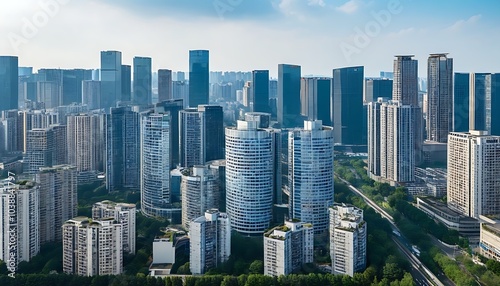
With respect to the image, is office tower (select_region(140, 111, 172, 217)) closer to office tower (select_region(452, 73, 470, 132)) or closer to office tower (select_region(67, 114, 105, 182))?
office tower (select_region(67, 114, 105, 182))

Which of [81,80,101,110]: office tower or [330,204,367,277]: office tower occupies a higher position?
[81,80,101,110]: office tower

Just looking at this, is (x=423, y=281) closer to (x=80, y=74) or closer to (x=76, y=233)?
(x=76, y=233)

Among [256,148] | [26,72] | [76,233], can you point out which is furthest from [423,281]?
[26,72]

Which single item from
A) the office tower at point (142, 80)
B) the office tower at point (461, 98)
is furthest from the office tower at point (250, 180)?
the office tower at point (461, 98)

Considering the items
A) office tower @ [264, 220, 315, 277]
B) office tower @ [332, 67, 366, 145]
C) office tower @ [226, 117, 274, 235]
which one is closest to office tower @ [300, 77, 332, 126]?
office tower @ [332, 67, 366, 145]

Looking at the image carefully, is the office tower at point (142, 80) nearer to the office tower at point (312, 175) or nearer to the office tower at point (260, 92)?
the office tower at point (260, 92)

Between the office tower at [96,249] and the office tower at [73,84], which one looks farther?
the office tower at [73,84]

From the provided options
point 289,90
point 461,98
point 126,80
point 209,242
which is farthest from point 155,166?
point 461,98
